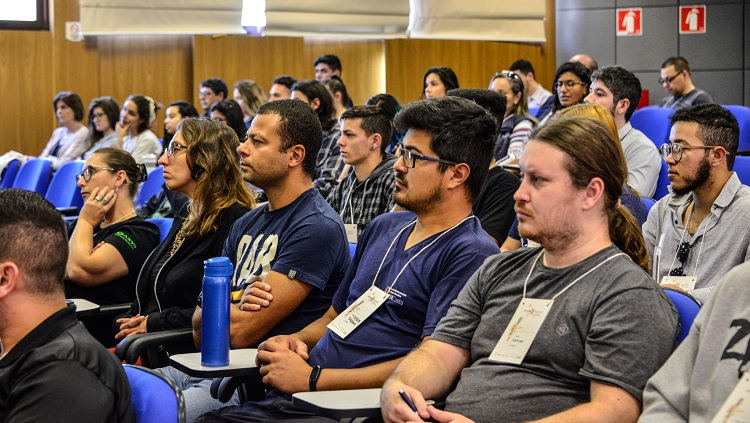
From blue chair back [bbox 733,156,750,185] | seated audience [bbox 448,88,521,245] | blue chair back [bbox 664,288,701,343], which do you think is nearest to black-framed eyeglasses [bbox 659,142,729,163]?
seated audience [bbox 448,88,521,245]

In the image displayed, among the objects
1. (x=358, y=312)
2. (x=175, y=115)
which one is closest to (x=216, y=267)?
(x=358, y=312)

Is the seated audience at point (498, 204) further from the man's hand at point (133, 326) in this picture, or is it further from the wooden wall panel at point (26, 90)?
the wooden wall panel at point (26, 90)

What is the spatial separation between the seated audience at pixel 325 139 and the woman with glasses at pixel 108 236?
1520 mm

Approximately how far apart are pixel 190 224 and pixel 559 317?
1.68 meters

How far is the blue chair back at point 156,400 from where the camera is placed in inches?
67.9

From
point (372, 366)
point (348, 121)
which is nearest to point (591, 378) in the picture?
point (372, 366)

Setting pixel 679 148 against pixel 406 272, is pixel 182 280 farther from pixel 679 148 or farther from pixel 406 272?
pixel 679 148

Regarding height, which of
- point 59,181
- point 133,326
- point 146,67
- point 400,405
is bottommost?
point 133,326

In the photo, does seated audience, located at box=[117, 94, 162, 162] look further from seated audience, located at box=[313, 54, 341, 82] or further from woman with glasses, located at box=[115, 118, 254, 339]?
woman with glasses, located at box=[115, 118, 254, 339]

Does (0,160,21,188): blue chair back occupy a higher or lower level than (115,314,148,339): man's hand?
higher

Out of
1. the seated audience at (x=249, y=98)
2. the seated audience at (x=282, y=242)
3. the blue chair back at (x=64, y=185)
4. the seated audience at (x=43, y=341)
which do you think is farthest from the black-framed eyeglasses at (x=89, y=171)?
the seated audience at (x=249, y=98)

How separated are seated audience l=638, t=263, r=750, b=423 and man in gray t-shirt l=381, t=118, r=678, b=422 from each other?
0.06 metres

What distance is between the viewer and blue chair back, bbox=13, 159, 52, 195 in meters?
6.92

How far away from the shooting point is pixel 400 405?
6.06 ft
